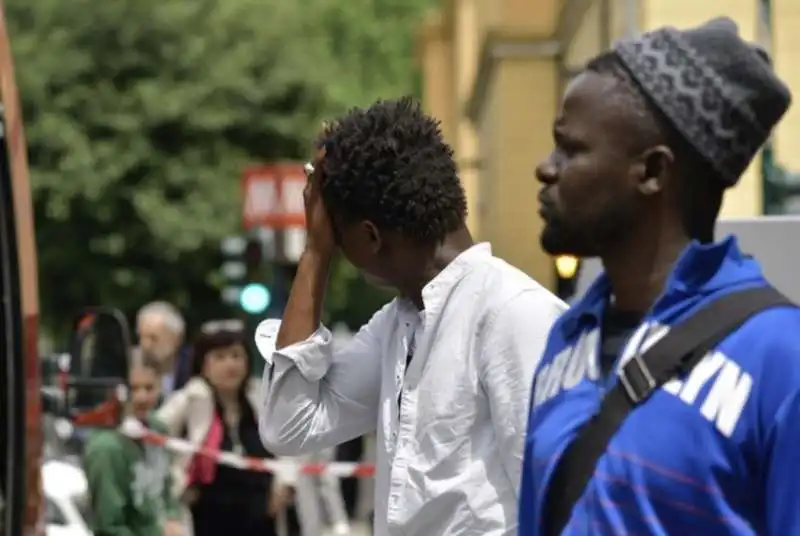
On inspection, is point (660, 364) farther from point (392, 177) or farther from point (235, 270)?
point (235, 270)

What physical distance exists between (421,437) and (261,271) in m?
13.8

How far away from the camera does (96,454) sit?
8375 millimetres

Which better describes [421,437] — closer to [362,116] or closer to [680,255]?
[362,116]

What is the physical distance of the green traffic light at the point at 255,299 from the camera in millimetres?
16500

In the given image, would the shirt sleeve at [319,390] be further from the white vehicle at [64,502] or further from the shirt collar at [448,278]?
the white vehicle at [64,502]

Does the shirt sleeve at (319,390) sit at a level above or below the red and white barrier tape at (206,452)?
above

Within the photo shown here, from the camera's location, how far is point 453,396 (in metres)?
3.60

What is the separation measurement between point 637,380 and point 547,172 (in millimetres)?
346

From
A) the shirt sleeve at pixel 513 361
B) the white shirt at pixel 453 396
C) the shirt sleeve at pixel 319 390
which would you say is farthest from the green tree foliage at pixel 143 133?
the shirt sleeve at pixel 513 361

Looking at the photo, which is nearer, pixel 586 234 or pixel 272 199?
pixel 586 234

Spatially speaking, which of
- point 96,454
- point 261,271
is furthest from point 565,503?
point 261,271

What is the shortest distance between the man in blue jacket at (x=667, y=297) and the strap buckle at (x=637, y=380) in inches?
0.5

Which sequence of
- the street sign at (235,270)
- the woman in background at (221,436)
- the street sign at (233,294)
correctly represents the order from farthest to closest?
the street sign at (235,270) < the street sign at (233,294) < the woman in background at (221,436)

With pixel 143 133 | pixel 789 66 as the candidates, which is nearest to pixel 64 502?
pixel 789 66
